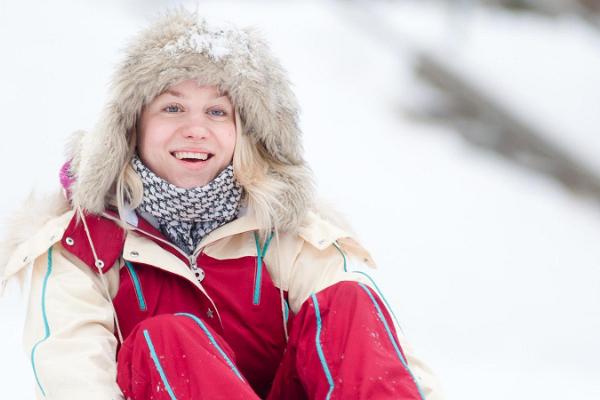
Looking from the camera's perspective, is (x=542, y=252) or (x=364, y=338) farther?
(x=542, y=252)

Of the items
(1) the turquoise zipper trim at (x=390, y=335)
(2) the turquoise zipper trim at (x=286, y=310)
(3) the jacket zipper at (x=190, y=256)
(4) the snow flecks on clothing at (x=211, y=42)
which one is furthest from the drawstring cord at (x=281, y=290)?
(4) the snow flecks on clothing at (x=211, y=42)

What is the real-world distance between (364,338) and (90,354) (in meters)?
0.47

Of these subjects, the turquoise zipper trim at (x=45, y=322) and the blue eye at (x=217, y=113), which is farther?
the blue eye at (x=217, y=113)

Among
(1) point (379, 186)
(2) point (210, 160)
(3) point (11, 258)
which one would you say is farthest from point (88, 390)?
(1) point (379, 186)

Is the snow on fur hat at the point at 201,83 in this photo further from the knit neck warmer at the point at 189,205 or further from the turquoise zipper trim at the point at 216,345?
the turquoise zipper trim at the point at 216,345

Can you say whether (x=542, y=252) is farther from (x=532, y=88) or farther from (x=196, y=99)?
(x=196, y=99)

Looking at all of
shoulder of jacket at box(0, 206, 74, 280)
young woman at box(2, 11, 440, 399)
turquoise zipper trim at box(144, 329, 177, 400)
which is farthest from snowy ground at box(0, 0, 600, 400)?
turquoise zipper trim at box(144, 329, 177, 400)

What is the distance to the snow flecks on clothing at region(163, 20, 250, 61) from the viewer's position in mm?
1766

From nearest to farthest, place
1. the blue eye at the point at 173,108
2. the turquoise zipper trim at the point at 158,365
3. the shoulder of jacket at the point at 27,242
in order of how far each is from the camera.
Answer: the turquoise zipper trim at the point at 158,365 < the shoulder of jacket at the point at 27,242 < the blue eye at the point at 173,108

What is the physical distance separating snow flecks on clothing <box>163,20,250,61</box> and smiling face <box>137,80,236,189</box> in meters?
0.07

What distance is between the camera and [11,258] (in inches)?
68.1

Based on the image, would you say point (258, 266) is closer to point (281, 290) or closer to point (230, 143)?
point (281, 290)

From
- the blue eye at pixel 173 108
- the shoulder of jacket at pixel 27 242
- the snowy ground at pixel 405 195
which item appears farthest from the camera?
the snowy ground at pixel 405 195

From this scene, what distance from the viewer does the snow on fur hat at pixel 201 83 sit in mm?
1737
